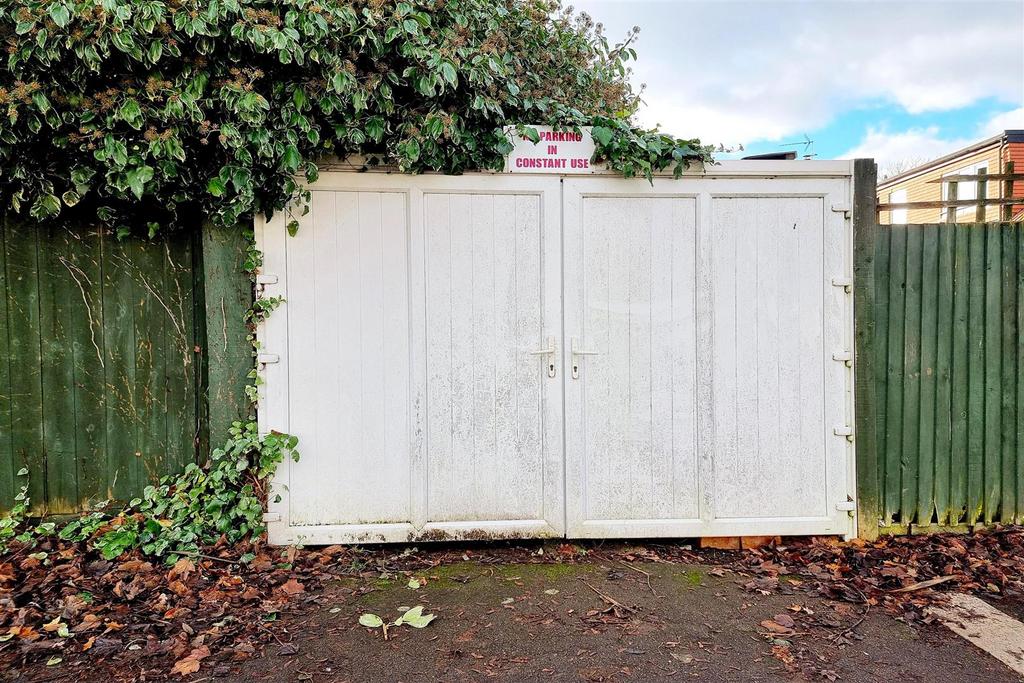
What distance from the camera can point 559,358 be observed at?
3.81m

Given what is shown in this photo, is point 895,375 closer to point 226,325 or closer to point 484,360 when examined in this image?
point 484,360

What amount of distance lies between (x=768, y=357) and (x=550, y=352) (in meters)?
1.38

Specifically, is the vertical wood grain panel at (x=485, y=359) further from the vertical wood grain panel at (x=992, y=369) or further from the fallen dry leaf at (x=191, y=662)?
the vertical wood grain panel at (x=992, y=369)

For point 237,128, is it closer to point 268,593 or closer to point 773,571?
point 268,593

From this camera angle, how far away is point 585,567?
3.67m

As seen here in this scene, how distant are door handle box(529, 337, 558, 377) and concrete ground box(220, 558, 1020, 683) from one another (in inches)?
47.3

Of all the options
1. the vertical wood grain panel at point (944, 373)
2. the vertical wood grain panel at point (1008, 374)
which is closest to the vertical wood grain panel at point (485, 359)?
the vertical wood grain panel at point (944, 373)

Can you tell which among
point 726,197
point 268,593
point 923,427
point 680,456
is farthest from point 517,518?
point 923,427

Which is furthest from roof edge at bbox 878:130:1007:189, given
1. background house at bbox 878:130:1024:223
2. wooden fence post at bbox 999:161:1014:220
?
wooden fence post at bbox 999:161:1014:220

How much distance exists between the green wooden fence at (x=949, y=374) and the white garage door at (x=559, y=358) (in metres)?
0.39

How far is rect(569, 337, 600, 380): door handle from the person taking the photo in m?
3.80

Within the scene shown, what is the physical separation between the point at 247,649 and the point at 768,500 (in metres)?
3.07

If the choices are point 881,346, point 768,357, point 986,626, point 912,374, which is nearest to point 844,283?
point 881,346

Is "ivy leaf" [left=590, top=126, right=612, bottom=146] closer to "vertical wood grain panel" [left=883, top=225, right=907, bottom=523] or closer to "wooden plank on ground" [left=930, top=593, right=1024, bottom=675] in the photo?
"vertical wood grain panel" [left=883, top=225, right=907, bottom=523]
